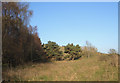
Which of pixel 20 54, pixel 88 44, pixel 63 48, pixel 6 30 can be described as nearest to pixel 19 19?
pixel 6 30

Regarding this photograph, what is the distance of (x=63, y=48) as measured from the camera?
39.7 metres

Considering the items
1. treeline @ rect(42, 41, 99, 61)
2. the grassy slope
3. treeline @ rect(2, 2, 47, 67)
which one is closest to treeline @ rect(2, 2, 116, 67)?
treeline @ rect(2, 2, 47, 67)

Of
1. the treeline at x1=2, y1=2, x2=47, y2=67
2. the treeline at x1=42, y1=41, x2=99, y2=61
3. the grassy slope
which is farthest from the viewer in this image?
the treeline at x1=42, y1=41, x2=99, y2=61

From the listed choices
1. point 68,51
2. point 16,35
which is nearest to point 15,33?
point 16,35

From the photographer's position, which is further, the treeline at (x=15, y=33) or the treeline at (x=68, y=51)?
the treeline at (x=68, y=51)

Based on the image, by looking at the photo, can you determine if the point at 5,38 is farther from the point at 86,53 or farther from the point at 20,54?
the point at 86,53

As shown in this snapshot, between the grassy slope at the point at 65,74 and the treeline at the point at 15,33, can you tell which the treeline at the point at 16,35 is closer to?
the treeline at the point at 15,33

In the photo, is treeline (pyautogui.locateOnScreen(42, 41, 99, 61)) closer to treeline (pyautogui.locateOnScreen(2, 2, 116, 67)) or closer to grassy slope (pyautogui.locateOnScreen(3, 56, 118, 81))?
treeline (pyautogui.locateOnScreen(2, 2, 116, 67))

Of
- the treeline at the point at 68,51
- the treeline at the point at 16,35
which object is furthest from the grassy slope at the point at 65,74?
the treeline at the point at 68,51

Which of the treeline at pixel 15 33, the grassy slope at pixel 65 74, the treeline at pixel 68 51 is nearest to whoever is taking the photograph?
the grassy slope at pixel 65 74

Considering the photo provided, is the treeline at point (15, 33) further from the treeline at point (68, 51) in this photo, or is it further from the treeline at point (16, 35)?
the treeline at point (68, 51)

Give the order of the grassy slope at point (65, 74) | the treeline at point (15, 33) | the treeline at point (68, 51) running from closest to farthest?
the grassy slope at point (65, 74), the treeline at point (15, 33), the treeline at point (68, 51)

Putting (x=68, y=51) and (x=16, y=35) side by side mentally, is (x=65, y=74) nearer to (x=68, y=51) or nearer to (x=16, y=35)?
(x=16, y=35)

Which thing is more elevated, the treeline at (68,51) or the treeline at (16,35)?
the treeline at (16,35)
